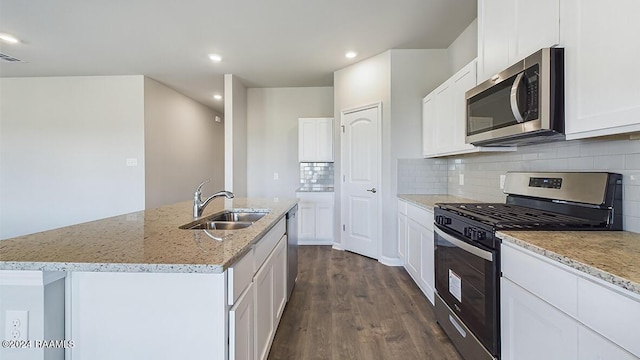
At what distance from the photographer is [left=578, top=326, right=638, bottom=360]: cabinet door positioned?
814 mm

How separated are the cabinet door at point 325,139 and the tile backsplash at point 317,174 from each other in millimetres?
369

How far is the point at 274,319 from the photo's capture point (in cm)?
192

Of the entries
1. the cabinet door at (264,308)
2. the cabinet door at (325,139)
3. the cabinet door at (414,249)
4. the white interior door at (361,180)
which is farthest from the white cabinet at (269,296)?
the cabinet door at (325,139)

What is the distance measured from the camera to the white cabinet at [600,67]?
3.40 feet

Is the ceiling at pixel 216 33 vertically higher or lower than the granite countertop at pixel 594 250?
higher

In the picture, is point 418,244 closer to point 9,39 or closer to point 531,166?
point 531,166

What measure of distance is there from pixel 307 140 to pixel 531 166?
3.30 metres

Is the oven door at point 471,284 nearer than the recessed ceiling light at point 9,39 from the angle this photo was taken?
Yes

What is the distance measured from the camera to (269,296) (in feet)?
5.80

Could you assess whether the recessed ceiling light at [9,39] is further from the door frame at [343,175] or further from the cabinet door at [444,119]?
the cabinet door at [444,119]

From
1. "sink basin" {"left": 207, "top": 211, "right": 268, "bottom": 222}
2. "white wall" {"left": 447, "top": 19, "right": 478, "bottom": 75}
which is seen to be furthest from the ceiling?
"sink basin" {"left": 207, "top": 211, "right": 268, "bottom": 222}

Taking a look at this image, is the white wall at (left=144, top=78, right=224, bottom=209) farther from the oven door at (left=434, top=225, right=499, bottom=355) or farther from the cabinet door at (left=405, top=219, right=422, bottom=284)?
the oven door at (left=434, top=225, right=499, bottom=355)

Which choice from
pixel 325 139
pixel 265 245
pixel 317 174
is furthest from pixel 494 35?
pixel 317 174

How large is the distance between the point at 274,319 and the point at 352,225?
93.5 inches
